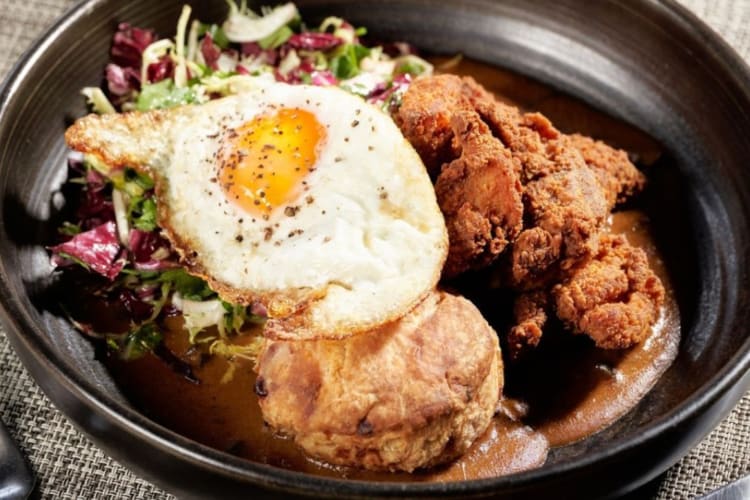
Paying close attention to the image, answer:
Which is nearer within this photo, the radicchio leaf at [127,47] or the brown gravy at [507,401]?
the brown gravy at [507,401]

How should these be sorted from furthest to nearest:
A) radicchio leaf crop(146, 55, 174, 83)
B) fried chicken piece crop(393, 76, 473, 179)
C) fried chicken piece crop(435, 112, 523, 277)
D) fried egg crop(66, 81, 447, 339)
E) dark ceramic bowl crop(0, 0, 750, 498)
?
radicchio leaf crop(146, 55, 174, 83)
fried chicken piece crop(393, 76, 473, 179)
fried chicken piece crop(435, 112, 523, 277)
fried egg crop(66, 81, 447, 339)
dark ceramic bowl crop(0, 0, 750, 498)

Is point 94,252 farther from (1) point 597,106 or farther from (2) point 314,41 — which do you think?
(1) point 597,106

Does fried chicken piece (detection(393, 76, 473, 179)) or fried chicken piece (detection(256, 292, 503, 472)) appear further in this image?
fried chicken piece (detection(393, 76, 473, 179))

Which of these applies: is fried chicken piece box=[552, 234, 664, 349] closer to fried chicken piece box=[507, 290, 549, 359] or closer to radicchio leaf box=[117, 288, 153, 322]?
fried chicken piece box=[507, 290, 549, 359]

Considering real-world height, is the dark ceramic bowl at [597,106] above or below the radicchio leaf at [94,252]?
above

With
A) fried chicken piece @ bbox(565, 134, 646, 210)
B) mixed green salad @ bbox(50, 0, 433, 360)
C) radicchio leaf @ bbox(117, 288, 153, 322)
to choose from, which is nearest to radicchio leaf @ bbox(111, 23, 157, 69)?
mixed green salad @ bbox(50, 0, 433, 360)

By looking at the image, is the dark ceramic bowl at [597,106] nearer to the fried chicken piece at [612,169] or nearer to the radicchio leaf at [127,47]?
the radicchio leaf at [127,47]

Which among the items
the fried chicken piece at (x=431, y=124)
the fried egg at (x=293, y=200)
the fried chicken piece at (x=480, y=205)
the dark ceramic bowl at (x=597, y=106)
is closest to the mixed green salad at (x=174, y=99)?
the dark ceramic bowl at (x=597, y=106)

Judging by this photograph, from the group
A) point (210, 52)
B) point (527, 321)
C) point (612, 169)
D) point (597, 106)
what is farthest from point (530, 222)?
point (210, 52)
